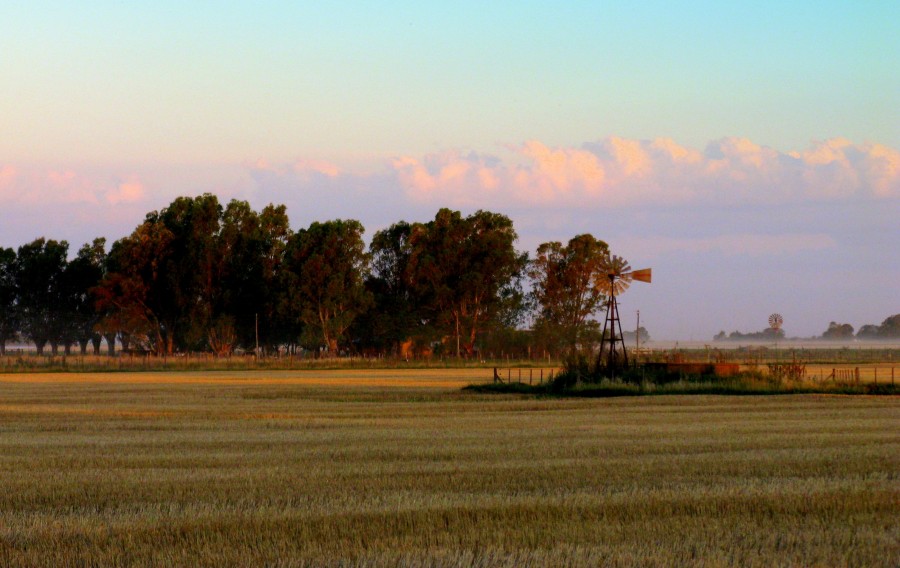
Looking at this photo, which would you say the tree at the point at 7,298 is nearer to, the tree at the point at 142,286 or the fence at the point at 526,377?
the tree at the point at 142,286

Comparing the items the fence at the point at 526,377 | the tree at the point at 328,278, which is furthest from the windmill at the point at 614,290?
the tree at the point at 328,278

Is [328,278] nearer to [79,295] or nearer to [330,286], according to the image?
[330,286]

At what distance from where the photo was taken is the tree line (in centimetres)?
11569

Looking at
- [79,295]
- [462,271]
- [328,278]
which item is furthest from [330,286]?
[79,295]

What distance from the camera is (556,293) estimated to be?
131m

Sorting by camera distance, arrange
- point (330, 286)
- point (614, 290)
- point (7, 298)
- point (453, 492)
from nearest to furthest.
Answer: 1. point (453, 492)
2. point (614, 290)
3. point (330, 286)
4. point (7, 298)

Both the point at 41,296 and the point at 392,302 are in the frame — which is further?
the point at 41,296

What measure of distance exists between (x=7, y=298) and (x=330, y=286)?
46339 millimetres

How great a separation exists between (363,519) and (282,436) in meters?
13.0

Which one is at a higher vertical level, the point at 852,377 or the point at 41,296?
the point at 41,296

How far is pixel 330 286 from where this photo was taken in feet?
369

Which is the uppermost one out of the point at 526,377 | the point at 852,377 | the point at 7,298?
the point at 7,298

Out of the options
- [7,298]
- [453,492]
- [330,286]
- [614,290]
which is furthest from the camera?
[7,298]

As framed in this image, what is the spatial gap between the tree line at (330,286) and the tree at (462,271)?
126 millimetres
